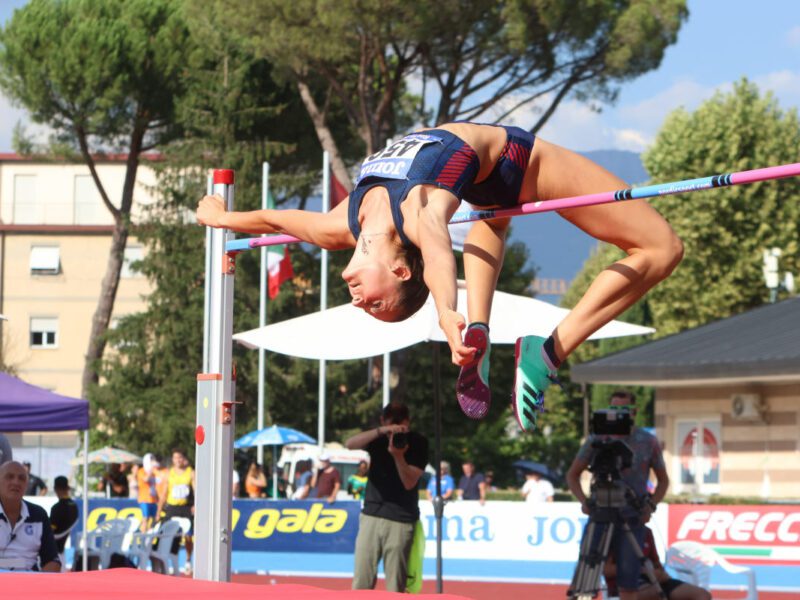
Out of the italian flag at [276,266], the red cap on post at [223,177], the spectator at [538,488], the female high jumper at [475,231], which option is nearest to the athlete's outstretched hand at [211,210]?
the red cap on post at [223,177]

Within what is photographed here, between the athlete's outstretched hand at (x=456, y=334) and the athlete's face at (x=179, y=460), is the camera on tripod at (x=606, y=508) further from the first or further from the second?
the athlete's face at (x=179, y=460)

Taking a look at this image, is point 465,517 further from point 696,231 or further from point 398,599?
point 696,231

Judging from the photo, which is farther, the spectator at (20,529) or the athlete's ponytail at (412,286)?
the spectator at (20,529)

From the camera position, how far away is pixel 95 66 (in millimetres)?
31891

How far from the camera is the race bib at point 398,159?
4.45 meters

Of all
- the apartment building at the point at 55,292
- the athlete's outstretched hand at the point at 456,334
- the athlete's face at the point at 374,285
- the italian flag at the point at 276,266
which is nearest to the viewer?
the athlete's outstretched hand at the point at 456,334

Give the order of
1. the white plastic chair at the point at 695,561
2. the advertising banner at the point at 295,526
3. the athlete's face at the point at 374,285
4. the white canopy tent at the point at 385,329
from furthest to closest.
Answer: the advertising banner at the point at 295,526, the white plastic chair at the point at 695,561, the white canopy tent at the point at 385,329, the athlete's face at the point at 374,285

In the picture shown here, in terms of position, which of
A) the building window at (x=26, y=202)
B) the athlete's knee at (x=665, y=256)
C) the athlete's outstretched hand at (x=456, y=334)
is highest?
the building window at (x=26, y=202)

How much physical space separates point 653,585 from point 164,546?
6107mm

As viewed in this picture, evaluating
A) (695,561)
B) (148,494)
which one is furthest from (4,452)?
(148,494)

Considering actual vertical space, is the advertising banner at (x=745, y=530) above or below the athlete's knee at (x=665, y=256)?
below

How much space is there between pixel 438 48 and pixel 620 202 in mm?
21510

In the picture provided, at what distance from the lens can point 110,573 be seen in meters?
4.55

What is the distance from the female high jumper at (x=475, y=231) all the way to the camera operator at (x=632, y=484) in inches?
133
